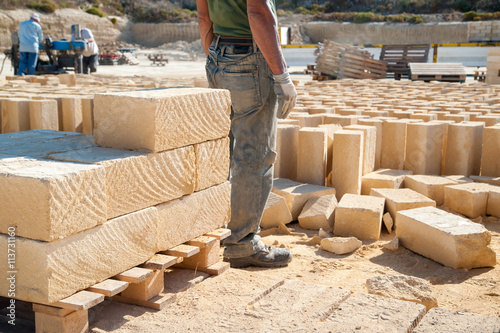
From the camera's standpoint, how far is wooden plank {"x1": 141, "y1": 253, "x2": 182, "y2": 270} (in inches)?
96.8

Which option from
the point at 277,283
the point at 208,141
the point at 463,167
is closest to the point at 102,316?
the point at 277,283

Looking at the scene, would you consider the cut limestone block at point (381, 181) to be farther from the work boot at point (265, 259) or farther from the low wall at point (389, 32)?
the low wall at point (389, 32)

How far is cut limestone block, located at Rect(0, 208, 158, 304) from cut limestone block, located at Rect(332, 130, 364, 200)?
8.53 feet

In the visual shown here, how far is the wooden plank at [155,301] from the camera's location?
2420mm

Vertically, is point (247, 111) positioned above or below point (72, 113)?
above

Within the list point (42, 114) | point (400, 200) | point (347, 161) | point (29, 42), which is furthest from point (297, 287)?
point (29, 42)

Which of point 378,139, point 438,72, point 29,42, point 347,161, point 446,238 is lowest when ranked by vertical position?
point 446,238

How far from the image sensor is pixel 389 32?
141 ft

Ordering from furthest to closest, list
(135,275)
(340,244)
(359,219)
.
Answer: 1. (359,219)
2. (340,244)
3. (135,275)

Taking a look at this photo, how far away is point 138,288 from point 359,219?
2102mm

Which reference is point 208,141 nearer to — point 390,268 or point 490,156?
point 390,268

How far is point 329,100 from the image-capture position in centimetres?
778

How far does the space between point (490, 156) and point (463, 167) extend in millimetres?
263

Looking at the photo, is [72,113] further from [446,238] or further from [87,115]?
[446,238]
